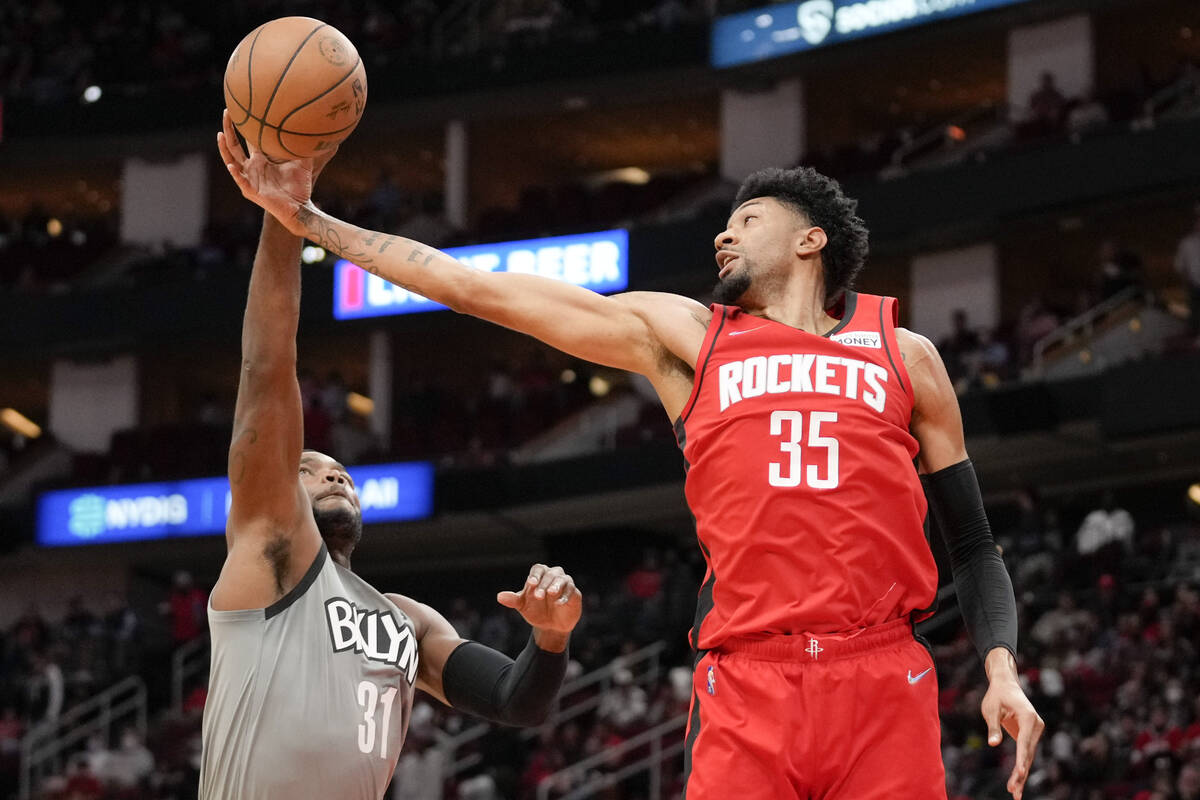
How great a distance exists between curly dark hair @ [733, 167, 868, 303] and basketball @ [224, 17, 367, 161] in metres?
1.11

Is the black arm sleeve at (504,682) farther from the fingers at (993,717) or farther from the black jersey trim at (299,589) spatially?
the fingers at (993,717)

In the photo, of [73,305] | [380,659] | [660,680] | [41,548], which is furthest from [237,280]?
[380,659]

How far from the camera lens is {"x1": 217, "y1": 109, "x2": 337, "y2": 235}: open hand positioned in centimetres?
426

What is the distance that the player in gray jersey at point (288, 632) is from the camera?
4.43 meters

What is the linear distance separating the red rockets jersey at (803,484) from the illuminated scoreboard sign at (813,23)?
1920 centimetres

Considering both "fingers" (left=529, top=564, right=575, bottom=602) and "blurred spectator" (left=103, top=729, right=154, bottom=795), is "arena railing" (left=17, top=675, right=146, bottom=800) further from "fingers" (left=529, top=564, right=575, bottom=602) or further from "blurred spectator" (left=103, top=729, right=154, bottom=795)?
"fingers" (left=529, top=564, right=575, bottom=602)

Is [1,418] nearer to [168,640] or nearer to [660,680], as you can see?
[168,640]

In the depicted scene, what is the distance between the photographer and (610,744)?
15.1 metres

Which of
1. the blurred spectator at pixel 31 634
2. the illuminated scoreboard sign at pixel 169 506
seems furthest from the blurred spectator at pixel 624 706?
the blurred spectator at pixel 31 634

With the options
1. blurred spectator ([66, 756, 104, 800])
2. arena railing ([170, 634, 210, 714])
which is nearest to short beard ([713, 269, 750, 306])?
blurred spectator ([66, 756, 104, 800])

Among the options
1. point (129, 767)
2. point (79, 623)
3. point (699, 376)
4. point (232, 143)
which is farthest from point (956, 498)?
point (79, 623)

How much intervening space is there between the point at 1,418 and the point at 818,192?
28.4 meters

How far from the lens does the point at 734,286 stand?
3.96m

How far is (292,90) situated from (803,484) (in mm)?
1703
